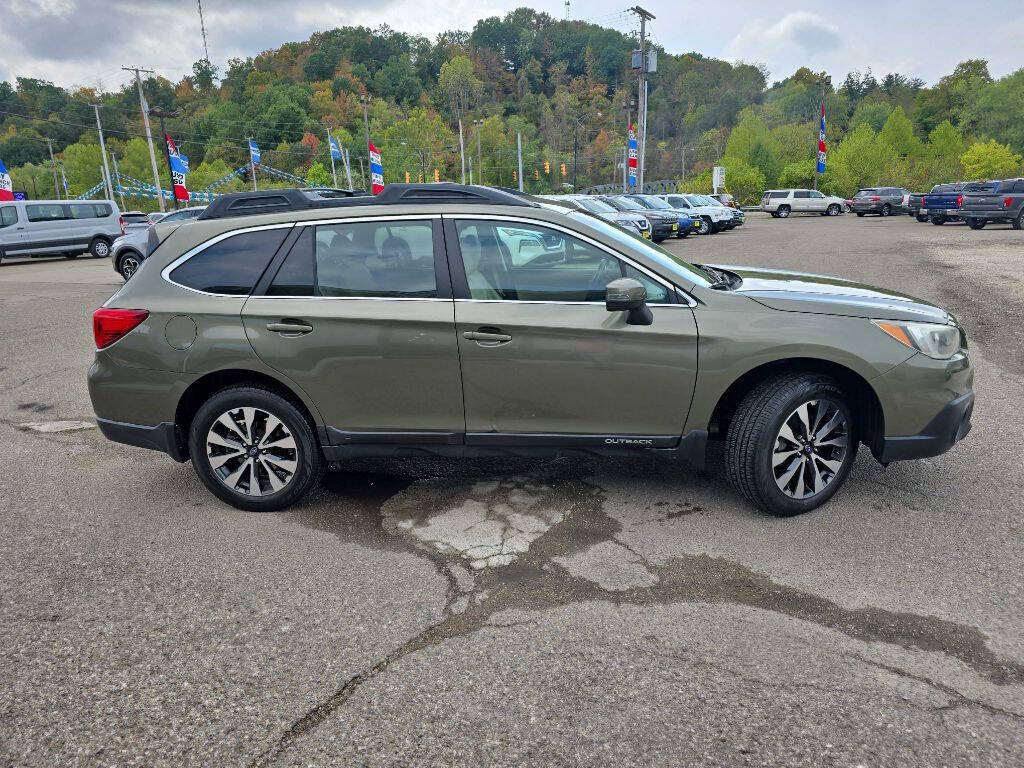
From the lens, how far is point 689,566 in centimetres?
341

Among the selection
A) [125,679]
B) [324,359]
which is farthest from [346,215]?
[125,679]

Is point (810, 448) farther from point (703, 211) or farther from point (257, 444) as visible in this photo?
point (703, 211)

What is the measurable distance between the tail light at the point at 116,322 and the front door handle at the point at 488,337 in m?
1.84

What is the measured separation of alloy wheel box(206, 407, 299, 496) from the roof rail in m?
1.16

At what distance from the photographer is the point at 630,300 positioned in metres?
3.56

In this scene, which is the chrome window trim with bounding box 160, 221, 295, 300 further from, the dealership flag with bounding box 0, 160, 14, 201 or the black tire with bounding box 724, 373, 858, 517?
the dealership flag with bounding box 0, 160, 14, 201

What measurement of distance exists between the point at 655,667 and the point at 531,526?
4.20 feet

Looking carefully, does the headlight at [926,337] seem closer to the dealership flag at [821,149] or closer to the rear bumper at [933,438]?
the rear bumper at [933,438]

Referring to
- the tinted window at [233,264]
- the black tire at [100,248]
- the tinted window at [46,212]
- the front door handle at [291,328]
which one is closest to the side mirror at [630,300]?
the front door handle at [291,328]

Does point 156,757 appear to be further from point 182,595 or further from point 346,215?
point 346,215

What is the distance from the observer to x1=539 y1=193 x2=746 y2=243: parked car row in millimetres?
21719

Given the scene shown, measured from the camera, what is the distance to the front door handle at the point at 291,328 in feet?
12.7

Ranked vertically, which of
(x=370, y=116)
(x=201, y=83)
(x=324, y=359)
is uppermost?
(x=201, y=83)

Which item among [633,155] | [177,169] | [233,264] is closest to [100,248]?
[177,169]
